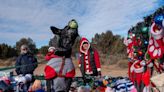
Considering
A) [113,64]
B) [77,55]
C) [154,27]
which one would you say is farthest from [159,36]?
[113,64]

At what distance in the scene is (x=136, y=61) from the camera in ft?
30.6

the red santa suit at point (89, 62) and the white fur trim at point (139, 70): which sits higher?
the red santa suit at point (89, 62)

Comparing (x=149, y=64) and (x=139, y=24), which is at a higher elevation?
(x=139, y=24)

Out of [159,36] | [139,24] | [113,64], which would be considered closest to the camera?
[159,36]

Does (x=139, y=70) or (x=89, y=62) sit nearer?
(x=139, y=70)

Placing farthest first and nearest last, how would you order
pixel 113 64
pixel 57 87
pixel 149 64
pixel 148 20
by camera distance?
pixel 113 64 → pixel 148 20 → pixel 149 64 → pixel 57 87

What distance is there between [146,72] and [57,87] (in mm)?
2825

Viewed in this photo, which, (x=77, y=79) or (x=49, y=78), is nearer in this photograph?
(x=49, y=78)

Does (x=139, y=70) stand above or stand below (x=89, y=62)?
below

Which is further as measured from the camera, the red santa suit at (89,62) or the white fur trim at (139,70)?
the red santa suit at (89,62)

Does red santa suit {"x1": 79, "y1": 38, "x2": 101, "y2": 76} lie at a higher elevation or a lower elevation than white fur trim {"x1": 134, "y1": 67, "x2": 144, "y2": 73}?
higher

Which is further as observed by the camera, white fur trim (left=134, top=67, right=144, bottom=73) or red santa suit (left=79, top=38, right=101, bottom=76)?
red santa suit (left=79, top=38, right=101, bottom=76)

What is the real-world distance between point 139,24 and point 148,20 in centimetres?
64

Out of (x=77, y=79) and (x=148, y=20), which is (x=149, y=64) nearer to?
(x=148, y=20)
